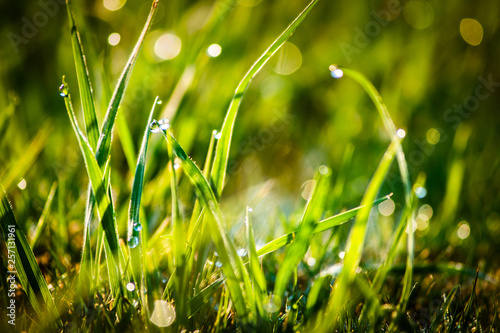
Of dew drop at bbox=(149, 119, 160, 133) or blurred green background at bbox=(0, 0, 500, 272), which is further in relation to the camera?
blurred green background at bbox=(0, 0, 500, 272)

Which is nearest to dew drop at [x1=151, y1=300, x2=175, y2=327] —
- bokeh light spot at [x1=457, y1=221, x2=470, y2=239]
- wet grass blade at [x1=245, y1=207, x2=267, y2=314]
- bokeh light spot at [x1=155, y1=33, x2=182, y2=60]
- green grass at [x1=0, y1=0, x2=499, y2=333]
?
green grass at [x1=0, y1=0, x2=499, y2=333]

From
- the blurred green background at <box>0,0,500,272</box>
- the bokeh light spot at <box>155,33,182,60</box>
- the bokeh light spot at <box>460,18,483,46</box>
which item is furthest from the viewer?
the bokeh light spot at <box>460,18,483,46</box>

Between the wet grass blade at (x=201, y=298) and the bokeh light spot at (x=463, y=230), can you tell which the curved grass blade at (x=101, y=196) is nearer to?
the wet grass blade at (x=201, y=298)

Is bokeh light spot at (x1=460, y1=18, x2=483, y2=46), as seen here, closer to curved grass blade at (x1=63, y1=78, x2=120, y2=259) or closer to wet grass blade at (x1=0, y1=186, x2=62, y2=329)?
curved grass blade at (x1=63, y1=78, x2=120, y2=259)

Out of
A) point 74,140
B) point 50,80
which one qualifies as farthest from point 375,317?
point 50,80

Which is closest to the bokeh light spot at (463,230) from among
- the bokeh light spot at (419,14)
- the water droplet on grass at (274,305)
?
the water droplet on grass at (274,305)

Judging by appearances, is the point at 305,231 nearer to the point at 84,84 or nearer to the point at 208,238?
the point at 208,238

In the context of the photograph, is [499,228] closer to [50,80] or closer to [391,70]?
[391,70]
